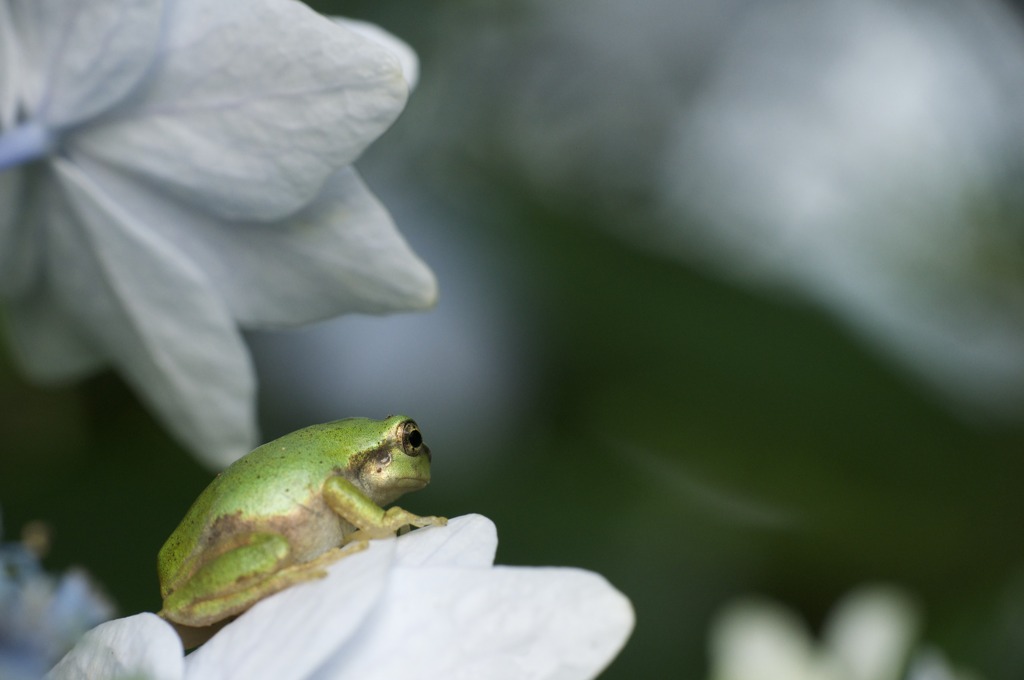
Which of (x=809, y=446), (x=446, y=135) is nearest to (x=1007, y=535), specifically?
(x=809, y=446)

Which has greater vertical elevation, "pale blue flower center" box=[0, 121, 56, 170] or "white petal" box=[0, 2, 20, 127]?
"white petal" box=[0, 2, 20, 127]

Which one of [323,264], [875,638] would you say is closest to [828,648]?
[875,638]

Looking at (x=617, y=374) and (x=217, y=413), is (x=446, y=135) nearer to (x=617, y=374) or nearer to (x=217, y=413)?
(x=617, y=374)

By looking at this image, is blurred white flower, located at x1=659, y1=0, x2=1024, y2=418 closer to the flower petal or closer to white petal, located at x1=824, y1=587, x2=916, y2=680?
white petal, located at x1=824, y1=587, x2=916, y2=680

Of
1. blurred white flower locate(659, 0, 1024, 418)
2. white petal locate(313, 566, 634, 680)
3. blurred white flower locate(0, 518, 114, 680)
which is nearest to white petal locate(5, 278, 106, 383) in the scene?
blurred white flower locate(0, 518, 114, 680)

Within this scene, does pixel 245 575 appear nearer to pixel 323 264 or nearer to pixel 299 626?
pixel 299 626

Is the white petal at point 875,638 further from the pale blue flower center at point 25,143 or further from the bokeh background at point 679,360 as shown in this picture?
the pale blue flower center at point 25,143
